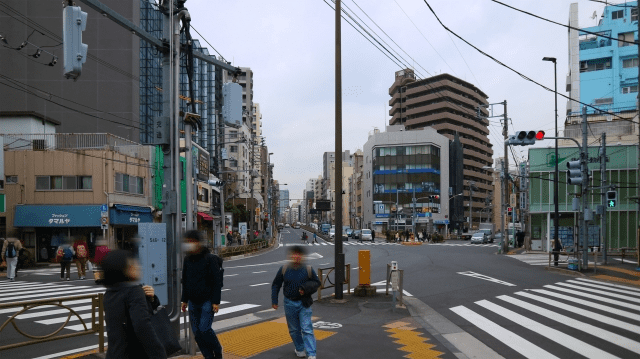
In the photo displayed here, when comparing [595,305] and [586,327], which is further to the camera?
[595,305]

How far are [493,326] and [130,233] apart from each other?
3027cm

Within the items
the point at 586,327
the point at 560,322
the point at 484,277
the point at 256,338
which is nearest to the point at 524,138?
the point at 484,277

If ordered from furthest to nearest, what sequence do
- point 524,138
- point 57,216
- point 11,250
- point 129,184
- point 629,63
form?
point 629,63 → point 129,184 → point 57,216 → point 11,250 → point 524,138

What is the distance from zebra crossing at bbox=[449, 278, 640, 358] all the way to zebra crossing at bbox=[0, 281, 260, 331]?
19.1ft

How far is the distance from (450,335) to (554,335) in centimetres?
197

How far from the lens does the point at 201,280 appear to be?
6.21 meters

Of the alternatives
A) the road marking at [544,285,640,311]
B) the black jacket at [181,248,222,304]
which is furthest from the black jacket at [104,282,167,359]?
the road marking at [544,285,640,311]

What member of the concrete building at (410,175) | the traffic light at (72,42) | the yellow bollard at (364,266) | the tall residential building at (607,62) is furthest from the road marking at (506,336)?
the concrete building at (410,175)

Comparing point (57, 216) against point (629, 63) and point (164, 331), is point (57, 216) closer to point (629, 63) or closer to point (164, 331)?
point (164, 331)

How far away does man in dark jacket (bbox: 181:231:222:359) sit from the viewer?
6211 millimetres

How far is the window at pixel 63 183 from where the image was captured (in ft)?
102

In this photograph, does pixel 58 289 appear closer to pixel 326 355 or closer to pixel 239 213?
pixel 326 355

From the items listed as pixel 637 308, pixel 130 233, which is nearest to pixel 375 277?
pixel 637 308

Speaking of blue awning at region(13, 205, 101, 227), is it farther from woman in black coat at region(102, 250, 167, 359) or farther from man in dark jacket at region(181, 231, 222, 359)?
woman in black coat at region(102, 250, 167, 359)
